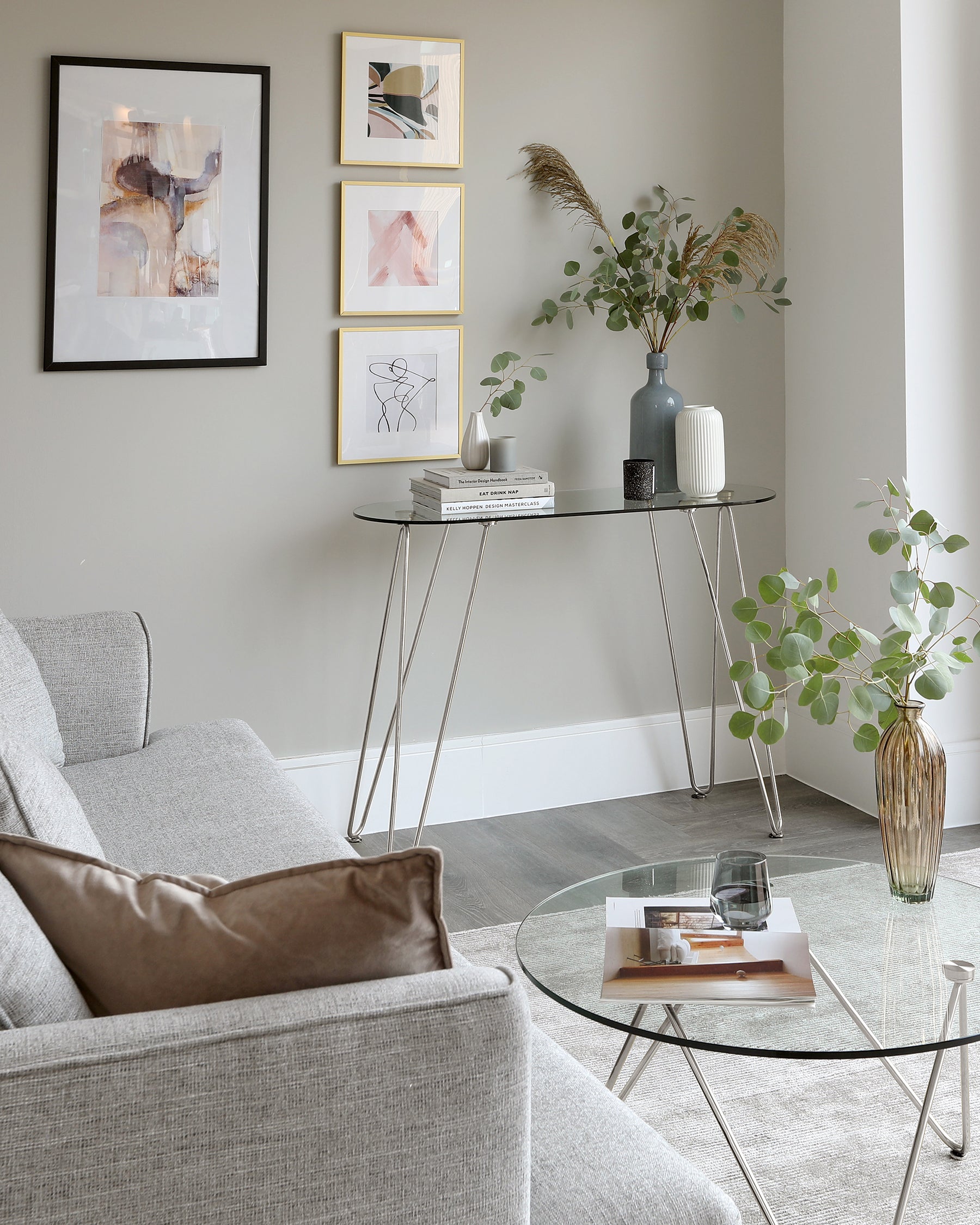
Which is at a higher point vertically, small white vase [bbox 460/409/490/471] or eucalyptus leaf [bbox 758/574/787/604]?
small white vase [bbox 460/409/490/471]

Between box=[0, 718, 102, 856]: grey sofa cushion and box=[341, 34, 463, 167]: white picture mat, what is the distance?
2148 millimetres

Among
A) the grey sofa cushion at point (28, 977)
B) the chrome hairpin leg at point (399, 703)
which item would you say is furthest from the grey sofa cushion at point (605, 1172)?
the chrome hairpin leg at point (399, 703)

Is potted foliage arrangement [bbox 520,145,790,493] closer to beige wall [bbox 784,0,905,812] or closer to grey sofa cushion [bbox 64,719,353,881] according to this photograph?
beige wall [bbox 784,0,905,812]

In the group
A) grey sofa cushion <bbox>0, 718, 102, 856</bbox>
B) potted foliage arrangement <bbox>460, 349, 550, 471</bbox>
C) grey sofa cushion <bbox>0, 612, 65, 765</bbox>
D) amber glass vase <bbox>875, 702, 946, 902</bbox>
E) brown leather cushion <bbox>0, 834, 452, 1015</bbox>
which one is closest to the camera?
brown leather cushion <bbox>0, 834, 452, 1015</bbox>

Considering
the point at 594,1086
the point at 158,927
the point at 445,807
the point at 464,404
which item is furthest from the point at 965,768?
the point at 158,927

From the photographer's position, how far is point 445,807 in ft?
11.8

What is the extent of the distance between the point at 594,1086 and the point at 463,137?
8.98ft

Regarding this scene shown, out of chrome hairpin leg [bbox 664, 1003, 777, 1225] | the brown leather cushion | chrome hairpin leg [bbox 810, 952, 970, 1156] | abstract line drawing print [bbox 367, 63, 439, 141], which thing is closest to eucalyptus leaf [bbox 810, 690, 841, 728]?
chrome hairpin leg [bbox 810, 952, 970, 1156]

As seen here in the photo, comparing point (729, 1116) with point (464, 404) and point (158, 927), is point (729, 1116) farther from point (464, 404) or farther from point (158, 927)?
point (464, 404)

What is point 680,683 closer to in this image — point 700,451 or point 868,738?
point 700,451

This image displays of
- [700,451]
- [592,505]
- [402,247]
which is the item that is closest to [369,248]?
[402,247]

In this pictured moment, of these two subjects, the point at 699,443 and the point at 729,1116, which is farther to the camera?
the point at 699,443

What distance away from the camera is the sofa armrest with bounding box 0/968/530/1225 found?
982 millimetres

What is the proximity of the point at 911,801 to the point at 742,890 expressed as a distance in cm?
34
